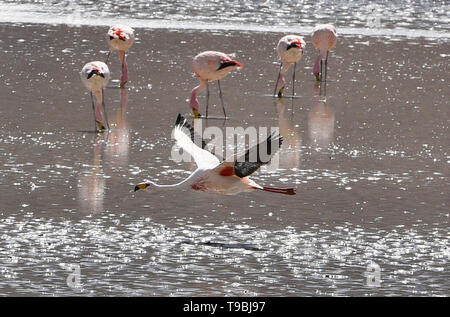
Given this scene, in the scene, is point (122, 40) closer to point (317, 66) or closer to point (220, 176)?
point (317, 66)

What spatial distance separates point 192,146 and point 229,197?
0.88 meters

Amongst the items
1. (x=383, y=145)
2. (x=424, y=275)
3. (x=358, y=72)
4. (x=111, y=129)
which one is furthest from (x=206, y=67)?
(x=424, y=275)

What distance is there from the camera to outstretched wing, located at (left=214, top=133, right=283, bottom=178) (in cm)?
834

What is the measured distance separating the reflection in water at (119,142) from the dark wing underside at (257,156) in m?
2.78

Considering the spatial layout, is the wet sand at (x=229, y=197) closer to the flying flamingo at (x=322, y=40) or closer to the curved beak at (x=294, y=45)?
the flying flamingo at (x=322, y=40)

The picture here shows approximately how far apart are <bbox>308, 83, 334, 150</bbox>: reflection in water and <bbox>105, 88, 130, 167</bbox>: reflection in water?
76.5 inches

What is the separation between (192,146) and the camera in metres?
9.52

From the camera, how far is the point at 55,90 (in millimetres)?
15430

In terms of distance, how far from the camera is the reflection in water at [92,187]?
9.72m

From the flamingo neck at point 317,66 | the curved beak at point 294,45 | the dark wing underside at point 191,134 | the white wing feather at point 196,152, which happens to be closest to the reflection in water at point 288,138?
the curved beak at point 294,45
